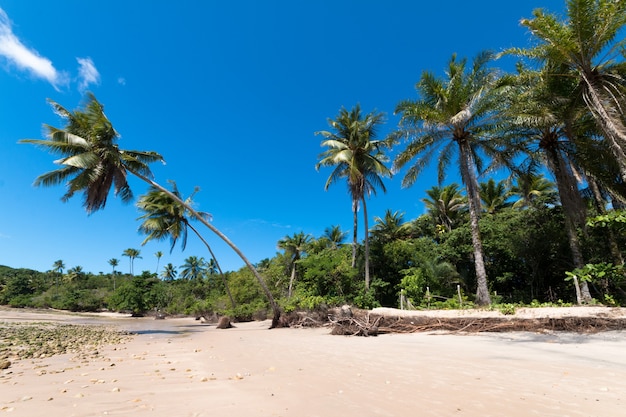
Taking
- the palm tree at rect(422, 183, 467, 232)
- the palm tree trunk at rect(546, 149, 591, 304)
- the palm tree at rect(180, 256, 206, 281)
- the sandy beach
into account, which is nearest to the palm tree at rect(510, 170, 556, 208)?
the palm tree at rect(422, 183, 467, 232)

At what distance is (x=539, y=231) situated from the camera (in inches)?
656

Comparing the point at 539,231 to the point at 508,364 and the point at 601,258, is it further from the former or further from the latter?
the point at 508,364

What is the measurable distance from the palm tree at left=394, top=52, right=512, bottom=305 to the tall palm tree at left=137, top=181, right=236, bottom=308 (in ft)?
53.1

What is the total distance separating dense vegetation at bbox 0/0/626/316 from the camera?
10727 mm

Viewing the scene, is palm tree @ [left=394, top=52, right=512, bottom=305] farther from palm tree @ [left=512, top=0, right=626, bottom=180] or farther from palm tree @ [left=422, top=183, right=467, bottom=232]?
palm tree @ [left=422, top=183, right=467, bottom=232]

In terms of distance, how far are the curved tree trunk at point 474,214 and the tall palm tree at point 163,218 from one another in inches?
660

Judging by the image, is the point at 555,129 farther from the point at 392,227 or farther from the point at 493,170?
the point at 392,227

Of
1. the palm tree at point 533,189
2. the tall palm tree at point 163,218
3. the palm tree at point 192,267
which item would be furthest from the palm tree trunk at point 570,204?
the palm tree at point 192,267

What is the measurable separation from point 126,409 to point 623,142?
14537mm

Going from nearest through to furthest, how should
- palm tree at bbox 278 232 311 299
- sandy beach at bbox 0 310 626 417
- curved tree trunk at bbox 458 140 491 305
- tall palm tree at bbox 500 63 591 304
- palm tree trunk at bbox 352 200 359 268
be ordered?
sandy beach at bbox 0 310 626 417 → tall palm tree at bbox 500 63 591 304 → curved tree trunk at bbox 458 140 491 305 → palm tree trunk at bbox 352 200 359 268 → palm tree at bbox 278 232 311 299

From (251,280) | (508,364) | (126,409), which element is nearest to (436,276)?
(508,364)

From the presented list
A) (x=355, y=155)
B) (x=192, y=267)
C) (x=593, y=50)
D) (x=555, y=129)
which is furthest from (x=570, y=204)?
(x=192, y=267)

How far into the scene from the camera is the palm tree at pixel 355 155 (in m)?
20.6

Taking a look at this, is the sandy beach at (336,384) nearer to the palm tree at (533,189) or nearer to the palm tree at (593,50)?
the palm tree at (593,50)
